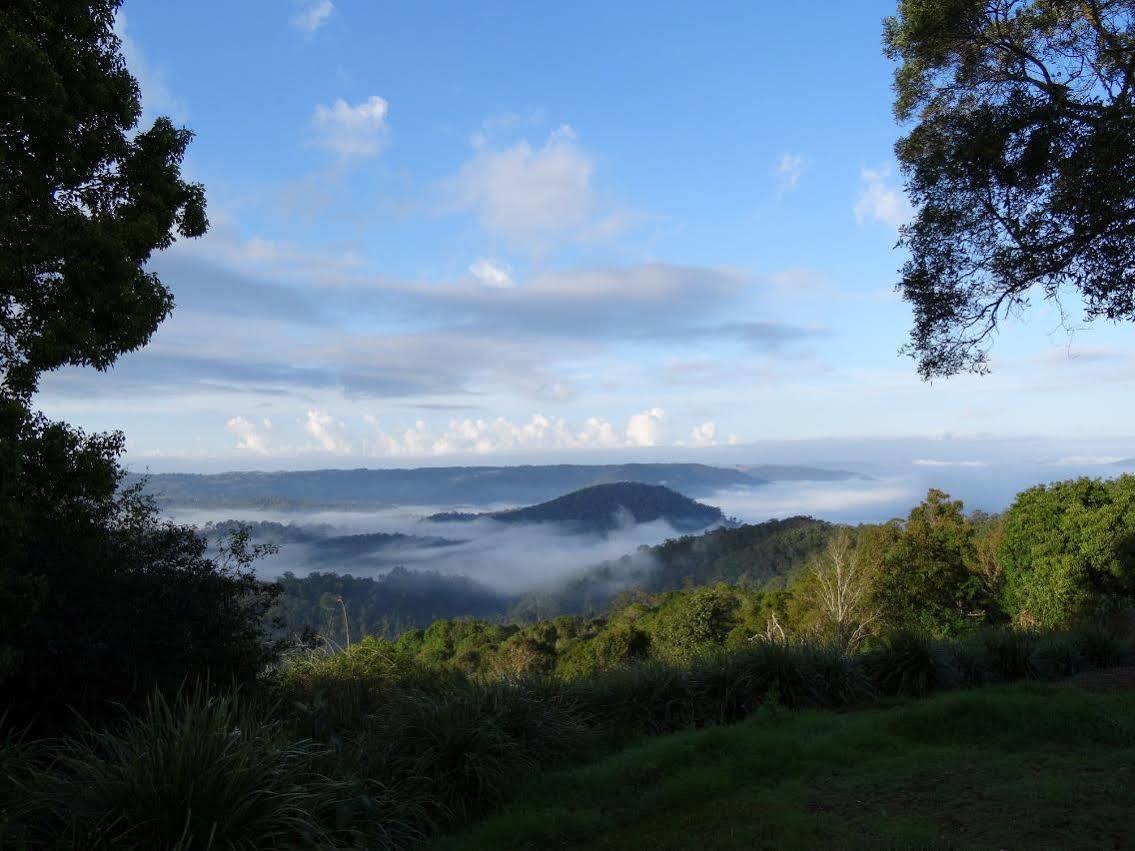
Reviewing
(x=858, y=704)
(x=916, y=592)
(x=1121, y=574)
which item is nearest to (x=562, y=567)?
(x=916, y=592)

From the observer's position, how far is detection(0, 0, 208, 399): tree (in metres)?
5.62

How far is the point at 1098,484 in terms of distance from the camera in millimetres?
19719

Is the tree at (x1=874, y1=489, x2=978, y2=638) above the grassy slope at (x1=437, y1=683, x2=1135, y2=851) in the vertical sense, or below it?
below

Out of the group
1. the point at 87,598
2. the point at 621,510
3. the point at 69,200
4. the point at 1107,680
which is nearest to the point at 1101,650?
the point at 1107,680

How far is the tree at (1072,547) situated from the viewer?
18453 mm

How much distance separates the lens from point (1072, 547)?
63.6 feet

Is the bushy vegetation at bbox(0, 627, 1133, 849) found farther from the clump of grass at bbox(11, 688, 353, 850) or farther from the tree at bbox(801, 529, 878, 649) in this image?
the tree at bbox(801, 529, 878, 649)

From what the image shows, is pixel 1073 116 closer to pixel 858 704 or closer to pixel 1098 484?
pixel 858 704

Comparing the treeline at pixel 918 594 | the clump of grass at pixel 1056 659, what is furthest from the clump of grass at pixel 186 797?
the clump of grass at pixel 1056 659

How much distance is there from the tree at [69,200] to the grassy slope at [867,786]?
4.46m

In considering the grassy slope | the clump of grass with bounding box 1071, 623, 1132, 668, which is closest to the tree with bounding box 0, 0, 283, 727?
the grassy slope

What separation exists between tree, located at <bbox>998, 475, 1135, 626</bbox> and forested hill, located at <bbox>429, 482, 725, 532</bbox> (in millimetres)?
149668

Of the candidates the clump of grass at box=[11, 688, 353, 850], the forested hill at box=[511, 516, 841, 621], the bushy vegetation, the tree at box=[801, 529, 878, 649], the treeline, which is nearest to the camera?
the clump of grass at box=[11, 688, 353, 850]

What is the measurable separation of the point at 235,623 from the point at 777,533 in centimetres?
8091
